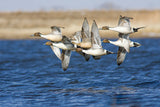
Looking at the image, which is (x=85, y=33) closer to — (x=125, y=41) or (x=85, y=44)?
(x=85, y=44)

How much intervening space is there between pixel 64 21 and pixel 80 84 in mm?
31826

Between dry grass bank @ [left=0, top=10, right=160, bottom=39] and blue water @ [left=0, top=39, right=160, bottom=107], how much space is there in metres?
17.2

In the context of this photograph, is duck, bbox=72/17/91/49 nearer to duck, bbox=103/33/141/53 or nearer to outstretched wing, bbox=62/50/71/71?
duck, bbox=103/33/141/53

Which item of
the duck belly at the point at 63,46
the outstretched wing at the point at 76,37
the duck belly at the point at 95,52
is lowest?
the duck belly at the point at 95,52

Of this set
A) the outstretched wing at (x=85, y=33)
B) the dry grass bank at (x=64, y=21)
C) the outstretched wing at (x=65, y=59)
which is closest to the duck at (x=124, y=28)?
the outstretched wing at (x=85, y=33)

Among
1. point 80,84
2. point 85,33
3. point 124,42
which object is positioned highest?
point 85,33

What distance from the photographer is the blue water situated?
11.6 metres

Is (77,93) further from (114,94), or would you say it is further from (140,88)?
(140,88)

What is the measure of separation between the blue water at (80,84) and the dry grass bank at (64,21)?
56.4 feet

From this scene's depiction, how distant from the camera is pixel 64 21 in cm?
4628

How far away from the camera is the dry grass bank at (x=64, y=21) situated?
135 feet

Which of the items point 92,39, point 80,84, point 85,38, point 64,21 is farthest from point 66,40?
point 64,21

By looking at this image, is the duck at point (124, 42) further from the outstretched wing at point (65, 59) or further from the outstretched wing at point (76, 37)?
the outstretched wing at point (65, 59)

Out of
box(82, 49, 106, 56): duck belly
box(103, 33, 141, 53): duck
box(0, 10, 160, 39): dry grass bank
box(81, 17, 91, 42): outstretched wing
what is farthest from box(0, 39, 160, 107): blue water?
box(0, 10, 160, 39): dry grass bank
